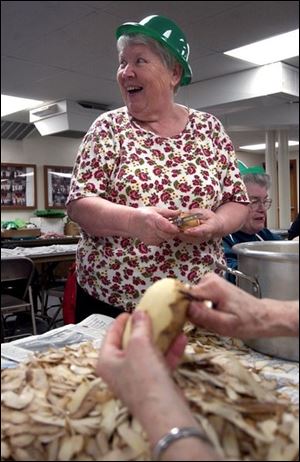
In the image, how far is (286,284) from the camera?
0.87 m

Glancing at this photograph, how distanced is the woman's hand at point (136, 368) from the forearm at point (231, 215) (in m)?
0.76

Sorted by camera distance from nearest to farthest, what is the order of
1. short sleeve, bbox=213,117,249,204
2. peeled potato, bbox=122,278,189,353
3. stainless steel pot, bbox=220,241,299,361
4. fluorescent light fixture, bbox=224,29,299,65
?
peeled potato, bbox=122,278,189,353
stainless steel pot, bbox=220,241,299,361
short sleeve, bbox=213,117,249,204
fluorescent light fixture, bbox=224,29,299,65

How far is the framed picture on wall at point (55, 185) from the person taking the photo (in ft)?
28.4

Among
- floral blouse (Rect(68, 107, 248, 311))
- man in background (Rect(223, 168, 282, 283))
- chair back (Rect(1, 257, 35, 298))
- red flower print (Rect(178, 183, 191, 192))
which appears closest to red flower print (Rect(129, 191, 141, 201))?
floral blouse (Rect(68, 107, 248, 311))

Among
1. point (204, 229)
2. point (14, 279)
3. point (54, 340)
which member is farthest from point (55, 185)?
point (54, 340)

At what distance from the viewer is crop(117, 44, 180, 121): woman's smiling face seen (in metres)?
1.36

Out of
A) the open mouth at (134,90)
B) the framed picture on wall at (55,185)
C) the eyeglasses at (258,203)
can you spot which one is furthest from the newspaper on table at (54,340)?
the framed picture on wall at (55,185)

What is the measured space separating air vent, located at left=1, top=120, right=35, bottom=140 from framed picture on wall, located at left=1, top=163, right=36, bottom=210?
0.49 meters

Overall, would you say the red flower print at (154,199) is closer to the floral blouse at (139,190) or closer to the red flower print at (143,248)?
the floral blouse at (139,190)

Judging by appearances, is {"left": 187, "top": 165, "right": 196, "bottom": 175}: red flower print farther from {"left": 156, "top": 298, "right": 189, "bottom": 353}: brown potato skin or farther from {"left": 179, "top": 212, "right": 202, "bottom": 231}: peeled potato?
{"left": 156, "top": 298, "right": 189, "bottom": 353}: brown potato skin

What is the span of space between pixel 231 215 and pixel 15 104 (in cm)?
614

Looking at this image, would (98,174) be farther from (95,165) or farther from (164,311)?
(164,311)

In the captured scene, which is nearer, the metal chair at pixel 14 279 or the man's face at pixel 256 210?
the man's face at pixel 256 210

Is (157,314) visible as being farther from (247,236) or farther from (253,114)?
(253,114)
